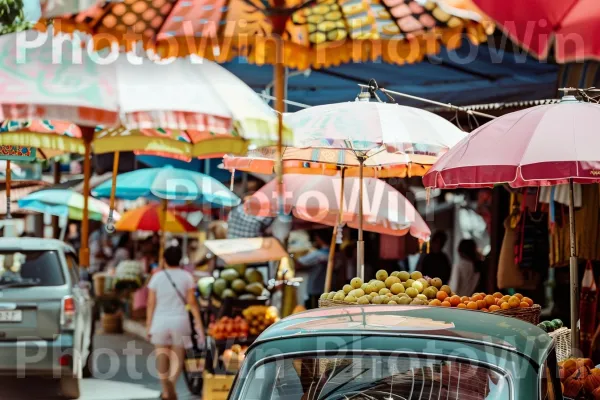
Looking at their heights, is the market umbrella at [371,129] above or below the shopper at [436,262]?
above

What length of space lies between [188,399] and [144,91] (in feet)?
25.4

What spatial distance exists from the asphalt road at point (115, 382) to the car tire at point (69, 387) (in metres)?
0.16

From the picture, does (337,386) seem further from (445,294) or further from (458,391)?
(445,294)

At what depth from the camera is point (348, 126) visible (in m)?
7.40

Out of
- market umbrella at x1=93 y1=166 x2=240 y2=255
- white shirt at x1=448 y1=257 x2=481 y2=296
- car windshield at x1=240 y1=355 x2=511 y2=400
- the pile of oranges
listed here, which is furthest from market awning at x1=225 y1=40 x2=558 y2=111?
car windshield at x1=240 y1=355 x2=511 y2=400

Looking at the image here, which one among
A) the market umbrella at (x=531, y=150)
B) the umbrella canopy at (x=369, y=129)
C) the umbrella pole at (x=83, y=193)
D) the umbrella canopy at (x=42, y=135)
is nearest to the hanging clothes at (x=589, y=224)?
the umbrella canopy at (x=369, y=129)

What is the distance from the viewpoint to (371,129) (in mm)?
7328

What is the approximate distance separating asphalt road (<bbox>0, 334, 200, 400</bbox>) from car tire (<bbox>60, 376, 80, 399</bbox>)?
0.16m

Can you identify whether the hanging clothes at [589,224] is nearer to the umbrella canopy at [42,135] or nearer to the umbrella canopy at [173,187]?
the umbrella canopy at [173,187]

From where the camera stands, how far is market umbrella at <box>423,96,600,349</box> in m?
6.09

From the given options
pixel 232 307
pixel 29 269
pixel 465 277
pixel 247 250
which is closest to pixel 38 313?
pixel 29 269

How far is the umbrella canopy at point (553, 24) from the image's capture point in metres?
4.11

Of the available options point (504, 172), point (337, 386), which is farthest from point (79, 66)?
point (504, 172)

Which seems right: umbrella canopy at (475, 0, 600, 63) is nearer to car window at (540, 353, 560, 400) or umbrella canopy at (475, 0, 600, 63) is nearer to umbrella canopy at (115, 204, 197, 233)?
car window at (540, 353, 560, 400)
